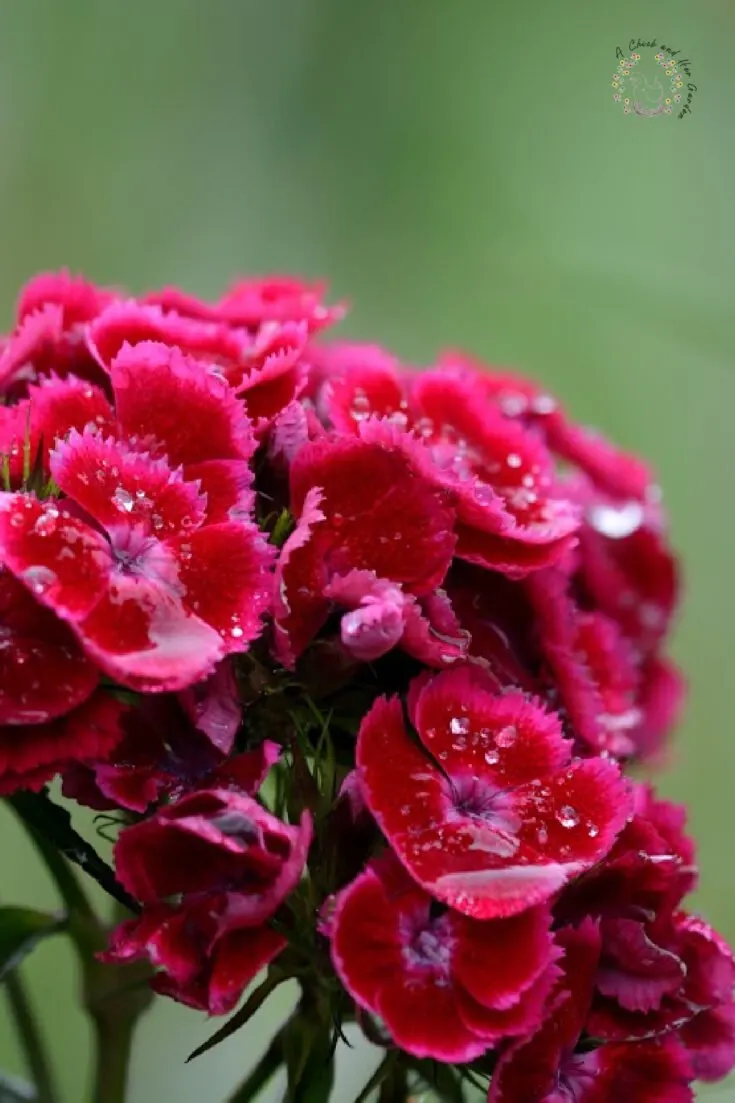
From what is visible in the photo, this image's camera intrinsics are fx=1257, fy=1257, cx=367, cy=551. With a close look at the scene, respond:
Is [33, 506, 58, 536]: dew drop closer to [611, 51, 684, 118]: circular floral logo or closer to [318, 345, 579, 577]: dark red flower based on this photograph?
[318, 345, 579, 577]: dark red flower

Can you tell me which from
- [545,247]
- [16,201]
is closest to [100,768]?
[545,247]

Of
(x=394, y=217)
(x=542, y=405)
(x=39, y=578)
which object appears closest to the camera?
(x=39, y=578)

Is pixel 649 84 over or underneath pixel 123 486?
over

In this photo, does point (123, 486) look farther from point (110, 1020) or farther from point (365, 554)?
point (110, 1020)

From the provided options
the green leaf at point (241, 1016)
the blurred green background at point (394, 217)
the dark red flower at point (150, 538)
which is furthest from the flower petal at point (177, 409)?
the blurred green background at point (394, 217)

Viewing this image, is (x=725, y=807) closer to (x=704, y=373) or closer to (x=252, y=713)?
(x=704, y=373)

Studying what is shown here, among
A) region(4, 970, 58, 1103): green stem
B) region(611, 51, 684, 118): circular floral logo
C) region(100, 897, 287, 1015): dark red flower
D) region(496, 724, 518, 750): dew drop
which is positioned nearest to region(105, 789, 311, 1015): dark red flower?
region(100, 897, 287, 1015): dark red flower

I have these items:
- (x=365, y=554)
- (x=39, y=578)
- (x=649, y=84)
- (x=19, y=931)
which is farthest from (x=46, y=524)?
(x=649, y=84)
